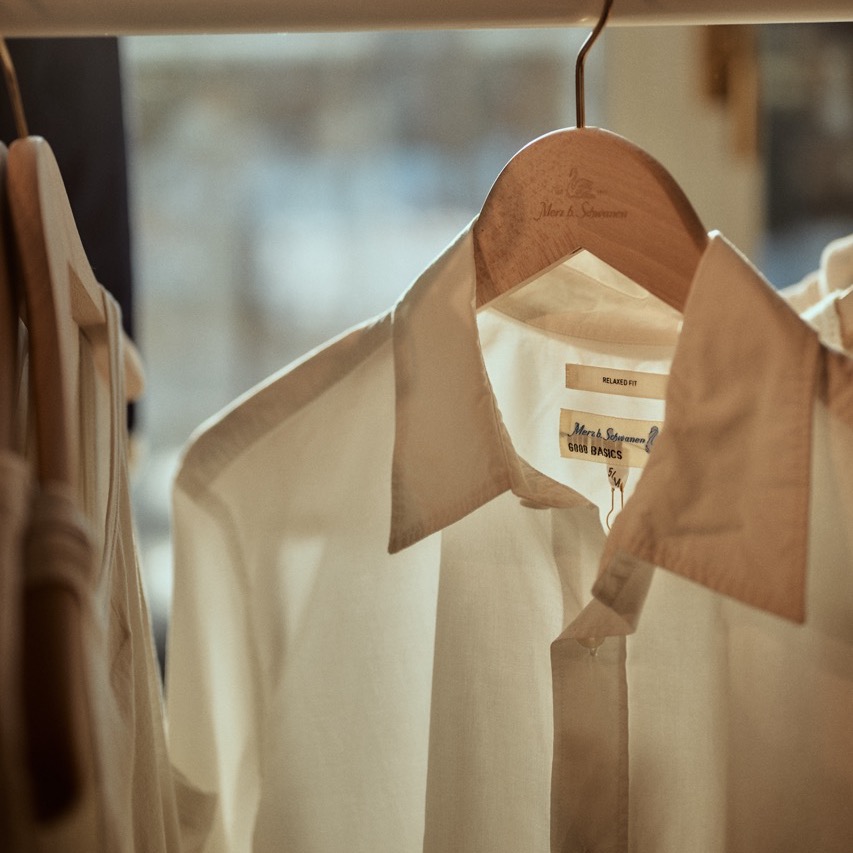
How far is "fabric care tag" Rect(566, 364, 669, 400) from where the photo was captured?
1.89 feet

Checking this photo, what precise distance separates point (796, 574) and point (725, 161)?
1.28 m

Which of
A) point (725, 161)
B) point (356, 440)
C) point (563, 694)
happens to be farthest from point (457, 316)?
point (725, 161)

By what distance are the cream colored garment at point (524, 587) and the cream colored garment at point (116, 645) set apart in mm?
79

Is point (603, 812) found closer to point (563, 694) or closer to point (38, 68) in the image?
point (563, 694)

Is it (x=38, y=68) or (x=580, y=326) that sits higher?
(x=38, y=68)

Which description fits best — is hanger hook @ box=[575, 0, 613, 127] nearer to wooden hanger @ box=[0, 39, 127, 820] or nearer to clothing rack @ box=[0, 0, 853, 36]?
clothing rack @ box=[0, 0, 853, 36]

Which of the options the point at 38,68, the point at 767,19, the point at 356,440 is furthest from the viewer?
the point at 38,68

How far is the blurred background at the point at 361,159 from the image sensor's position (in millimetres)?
1532

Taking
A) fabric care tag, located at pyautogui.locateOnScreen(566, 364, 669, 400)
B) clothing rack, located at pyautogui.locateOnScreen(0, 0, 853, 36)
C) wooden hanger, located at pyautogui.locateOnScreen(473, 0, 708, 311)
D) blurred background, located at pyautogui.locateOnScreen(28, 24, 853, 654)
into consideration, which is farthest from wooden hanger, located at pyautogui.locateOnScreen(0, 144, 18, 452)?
blurred background, located at pyautogui.locateOnScreen(28, 24, 853, 654)

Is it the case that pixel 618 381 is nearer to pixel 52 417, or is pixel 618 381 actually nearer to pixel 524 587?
pixel 524 587

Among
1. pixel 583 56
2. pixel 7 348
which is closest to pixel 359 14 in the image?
pixel 583 56

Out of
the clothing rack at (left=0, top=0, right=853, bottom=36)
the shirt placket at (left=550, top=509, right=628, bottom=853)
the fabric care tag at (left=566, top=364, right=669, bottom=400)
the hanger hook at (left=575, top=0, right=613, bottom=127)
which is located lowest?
the shirt placket at (left=550, top=509, right=628, bottom=853)

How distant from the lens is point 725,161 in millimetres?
1538

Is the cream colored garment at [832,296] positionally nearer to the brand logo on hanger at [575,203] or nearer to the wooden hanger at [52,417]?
the brand logo on hanger at [575,203]
